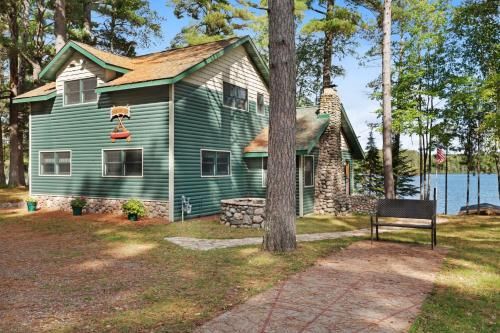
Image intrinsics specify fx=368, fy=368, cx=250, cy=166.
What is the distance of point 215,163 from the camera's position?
1656cm

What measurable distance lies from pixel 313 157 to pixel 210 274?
507 inches

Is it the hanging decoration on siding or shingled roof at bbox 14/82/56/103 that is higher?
shingled roof at bbox 14/82/56/103

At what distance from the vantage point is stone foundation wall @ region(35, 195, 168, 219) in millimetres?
14289

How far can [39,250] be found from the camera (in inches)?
371

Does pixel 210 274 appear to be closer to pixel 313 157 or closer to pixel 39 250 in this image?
pixel 39 250

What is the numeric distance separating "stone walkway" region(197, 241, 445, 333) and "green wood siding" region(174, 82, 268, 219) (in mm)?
8084

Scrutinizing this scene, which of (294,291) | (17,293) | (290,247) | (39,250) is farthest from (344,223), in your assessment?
(17,293)

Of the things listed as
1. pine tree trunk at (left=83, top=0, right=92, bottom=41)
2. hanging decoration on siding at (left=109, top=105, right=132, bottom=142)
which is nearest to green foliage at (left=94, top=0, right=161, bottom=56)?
pine tree trunk at (left=83, top=0, right=92, bottom=41)

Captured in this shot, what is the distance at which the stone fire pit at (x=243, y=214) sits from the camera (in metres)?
12.8

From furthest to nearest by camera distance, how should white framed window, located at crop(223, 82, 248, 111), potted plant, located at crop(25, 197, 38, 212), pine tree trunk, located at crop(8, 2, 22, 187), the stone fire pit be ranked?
1. pine tree trunk, located at crop(8, 2, 22, 187)
2. white framed window, located at crop(223, 82, 248, 111)
3. potted plant, located at crop(25, 197, 38, 212)
4. the stone fire pit

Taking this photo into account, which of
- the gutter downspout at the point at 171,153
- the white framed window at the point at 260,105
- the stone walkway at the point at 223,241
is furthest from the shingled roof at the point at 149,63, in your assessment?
the stone walkway at the point at 223,241

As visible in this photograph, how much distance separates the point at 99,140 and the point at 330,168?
36.3 feet

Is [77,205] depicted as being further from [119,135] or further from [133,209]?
[119,135]

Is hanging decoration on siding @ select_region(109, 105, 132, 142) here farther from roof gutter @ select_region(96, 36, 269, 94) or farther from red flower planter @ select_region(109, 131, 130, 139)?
roof gutter @ select_region(96, 36, 269, 94)
